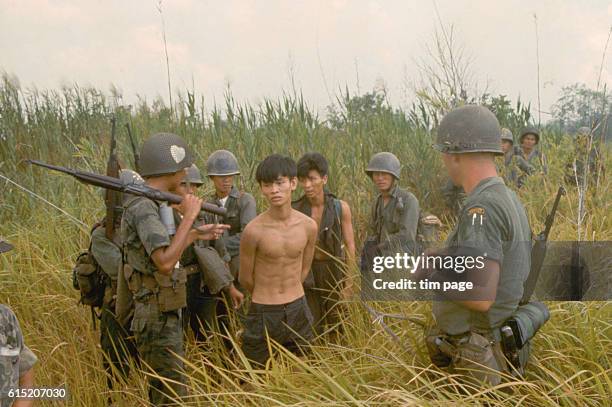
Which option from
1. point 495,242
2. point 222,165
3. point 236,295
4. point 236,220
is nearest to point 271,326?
point 236,295

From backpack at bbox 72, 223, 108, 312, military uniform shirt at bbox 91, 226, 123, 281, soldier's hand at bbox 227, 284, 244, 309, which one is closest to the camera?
military uniform shirt at bbox 91, 226, 123, 281

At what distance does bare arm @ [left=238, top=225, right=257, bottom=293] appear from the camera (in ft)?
11.5

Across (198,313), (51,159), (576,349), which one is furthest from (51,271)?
(576,349)

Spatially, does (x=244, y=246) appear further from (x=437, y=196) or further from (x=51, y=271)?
(x=437, y=196)

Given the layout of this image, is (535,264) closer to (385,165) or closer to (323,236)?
(323,236)

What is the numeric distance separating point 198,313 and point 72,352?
81cm

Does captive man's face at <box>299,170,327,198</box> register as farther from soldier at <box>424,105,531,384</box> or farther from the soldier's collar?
the soldier's collar

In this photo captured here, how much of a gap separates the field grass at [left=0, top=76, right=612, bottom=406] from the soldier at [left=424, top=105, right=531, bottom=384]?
0.13 metres

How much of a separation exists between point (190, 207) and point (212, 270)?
978 millimetres

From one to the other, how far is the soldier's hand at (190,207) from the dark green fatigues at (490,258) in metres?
1.21

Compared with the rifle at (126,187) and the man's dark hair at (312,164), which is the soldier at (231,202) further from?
the rifle at (126,187)

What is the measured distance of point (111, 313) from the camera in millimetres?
3584

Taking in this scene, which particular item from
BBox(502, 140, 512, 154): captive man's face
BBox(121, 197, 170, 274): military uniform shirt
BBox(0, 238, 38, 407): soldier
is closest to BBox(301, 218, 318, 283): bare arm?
BBox(121, 197, 170, 274): military uniform shirt

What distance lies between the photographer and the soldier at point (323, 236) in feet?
14.0
